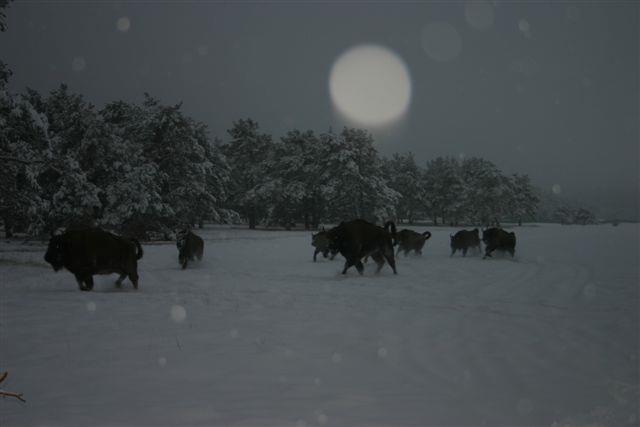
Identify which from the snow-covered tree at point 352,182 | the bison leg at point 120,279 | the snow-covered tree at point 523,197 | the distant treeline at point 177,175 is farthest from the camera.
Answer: the snow-covered tree at point 523,197

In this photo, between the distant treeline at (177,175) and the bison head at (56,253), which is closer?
the bison head at (56,253)

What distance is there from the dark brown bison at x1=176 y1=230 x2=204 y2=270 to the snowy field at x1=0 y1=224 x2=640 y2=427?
4631mm

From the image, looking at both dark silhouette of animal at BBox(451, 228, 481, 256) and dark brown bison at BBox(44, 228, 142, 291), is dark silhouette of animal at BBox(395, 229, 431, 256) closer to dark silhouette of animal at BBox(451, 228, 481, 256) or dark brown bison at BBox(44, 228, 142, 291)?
dark silhouette of animal at BBox(451, 228, 481, 256)

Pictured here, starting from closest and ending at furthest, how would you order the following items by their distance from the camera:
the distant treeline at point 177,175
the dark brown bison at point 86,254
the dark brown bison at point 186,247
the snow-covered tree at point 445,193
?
the dark brown bison at point 86,254 < the dark brown bison at point 186,247 < the distant treeline at point 177,175 < the snow-covered tree at point 445,193

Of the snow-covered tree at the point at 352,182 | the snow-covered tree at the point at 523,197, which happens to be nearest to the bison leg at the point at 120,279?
the snow-covered tree at the point at 352,182

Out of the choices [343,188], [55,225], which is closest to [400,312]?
[55,225]

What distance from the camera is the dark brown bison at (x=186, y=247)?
13703mm

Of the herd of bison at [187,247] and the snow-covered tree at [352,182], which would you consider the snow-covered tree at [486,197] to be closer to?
the snow-covered tree at [352,182]

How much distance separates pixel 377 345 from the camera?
15.9 feet

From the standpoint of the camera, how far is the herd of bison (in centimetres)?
834

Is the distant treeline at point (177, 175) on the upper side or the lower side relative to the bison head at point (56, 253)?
upper

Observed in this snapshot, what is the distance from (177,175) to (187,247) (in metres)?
21.6

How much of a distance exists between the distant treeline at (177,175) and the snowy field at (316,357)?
1093cm

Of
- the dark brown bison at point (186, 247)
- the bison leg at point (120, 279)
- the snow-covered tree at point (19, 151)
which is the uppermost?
the snow-covered tree at point (19, 151)
